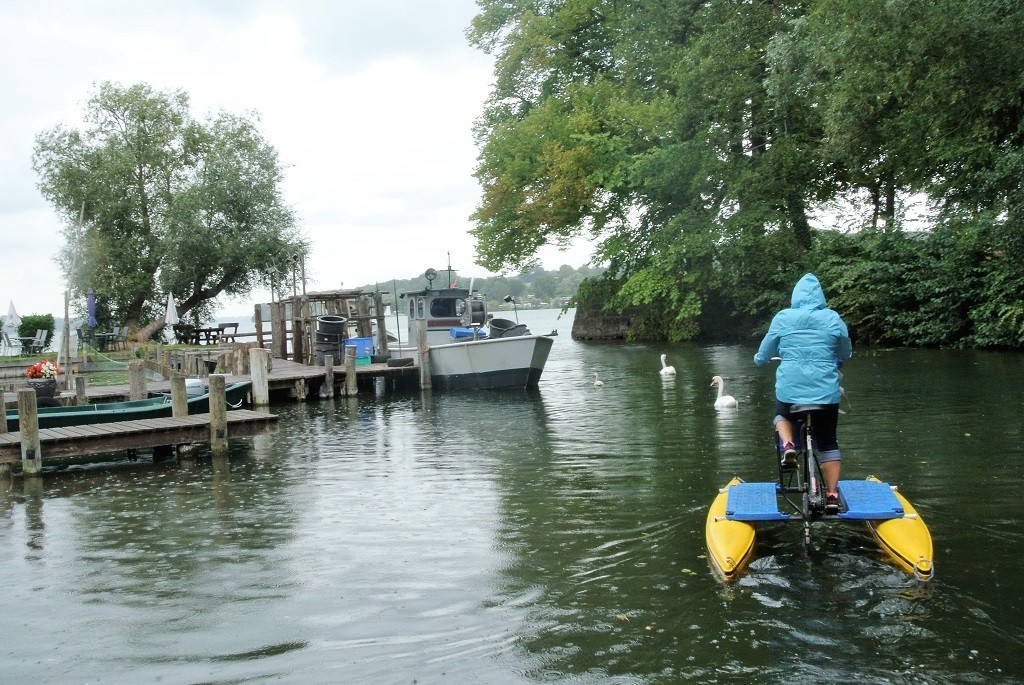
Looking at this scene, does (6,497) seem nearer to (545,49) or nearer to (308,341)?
(308,341)

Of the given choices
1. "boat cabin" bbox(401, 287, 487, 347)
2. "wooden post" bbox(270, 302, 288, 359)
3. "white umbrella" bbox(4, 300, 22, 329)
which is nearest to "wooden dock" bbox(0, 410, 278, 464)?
"boat cabin" bbox(401, 287, 487, 347)

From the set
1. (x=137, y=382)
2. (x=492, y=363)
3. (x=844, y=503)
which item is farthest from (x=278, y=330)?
(x=844, y=503)

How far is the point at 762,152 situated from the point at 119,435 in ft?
84.3

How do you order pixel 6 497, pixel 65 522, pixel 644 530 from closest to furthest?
Result: pixel 644 530
pixel 65 522
pixel 6 497

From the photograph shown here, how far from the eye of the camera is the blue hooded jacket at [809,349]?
24.4ft

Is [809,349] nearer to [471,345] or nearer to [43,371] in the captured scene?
[43,371]

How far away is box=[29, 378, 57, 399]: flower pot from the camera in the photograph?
18695 mm

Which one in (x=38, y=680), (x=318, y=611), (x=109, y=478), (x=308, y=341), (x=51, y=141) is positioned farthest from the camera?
(x=51, y=141)

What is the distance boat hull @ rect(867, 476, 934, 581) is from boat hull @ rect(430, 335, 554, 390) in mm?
17802

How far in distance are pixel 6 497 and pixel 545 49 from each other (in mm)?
31962

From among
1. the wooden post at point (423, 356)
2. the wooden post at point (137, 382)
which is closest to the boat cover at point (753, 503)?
the wooden post at point (137, 382)

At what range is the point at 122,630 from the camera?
6629mm

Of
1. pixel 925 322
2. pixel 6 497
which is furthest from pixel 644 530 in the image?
pixel 925 322

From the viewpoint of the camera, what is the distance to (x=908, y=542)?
7.02 m
